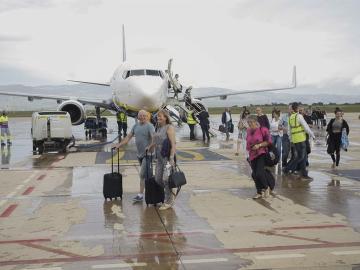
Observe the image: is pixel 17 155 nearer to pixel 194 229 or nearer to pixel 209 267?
pixel 194 229

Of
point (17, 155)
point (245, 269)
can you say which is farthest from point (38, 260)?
point (17, 155)

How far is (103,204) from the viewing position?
9.02 m

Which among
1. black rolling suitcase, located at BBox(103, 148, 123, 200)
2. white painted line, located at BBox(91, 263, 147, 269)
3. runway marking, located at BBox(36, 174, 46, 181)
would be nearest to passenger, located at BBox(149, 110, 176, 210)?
black rolling suitcase, located at BBox(103, 148, 123, 200)

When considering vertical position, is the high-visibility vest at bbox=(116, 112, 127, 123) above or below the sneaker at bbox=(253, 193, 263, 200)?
above

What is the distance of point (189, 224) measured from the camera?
745cm

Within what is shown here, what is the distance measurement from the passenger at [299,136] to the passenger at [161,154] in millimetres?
4212

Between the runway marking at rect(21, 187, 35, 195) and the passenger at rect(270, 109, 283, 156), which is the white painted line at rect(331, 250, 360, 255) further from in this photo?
the passenger at rect(270, 109, 283, 156)

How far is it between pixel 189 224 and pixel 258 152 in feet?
8.77

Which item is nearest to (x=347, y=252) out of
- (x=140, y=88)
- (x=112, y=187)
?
(x=112, y=187)

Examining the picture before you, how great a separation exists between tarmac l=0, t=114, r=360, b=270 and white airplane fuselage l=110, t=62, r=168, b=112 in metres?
8.33

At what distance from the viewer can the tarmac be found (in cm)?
576

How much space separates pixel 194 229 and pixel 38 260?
2266 millimetres

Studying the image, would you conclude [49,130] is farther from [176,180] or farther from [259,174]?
[176,180]

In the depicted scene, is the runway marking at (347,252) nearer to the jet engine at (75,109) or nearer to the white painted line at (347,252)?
the white painted line at (347,252)
